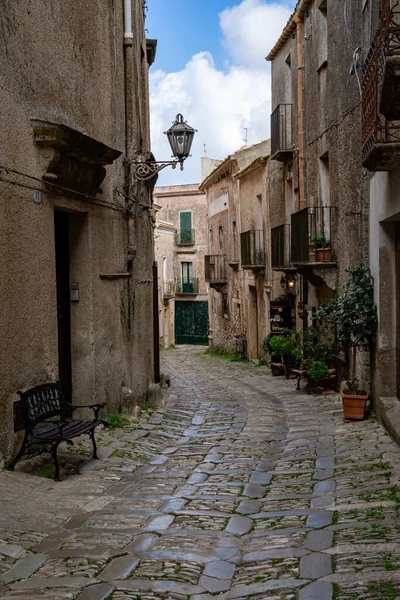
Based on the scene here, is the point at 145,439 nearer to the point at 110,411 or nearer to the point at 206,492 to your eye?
the point at 110,411

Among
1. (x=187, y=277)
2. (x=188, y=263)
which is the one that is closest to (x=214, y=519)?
(x=187, y=277)

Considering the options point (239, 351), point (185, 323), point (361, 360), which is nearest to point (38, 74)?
point (361, 360)

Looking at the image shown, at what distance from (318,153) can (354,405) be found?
6370mm

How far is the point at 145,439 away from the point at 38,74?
468 cm

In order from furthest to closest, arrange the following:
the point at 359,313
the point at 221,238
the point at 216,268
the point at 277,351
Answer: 1. the point at 216,268
2. the point at 221,238
3. the point at 277,351
4. the point at 359,313

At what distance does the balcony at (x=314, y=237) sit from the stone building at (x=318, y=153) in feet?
0.06

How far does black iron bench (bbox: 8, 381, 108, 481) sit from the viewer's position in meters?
7.47

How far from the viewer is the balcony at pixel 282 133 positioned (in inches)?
754

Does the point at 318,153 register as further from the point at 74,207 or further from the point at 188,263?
the point at 188,263

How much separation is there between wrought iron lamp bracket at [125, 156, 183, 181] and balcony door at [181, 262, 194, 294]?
113 ft

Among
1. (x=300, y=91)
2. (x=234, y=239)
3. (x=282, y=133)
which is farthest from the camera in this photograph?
(x=234, y=239)

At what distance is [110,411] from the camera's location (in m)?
11.0

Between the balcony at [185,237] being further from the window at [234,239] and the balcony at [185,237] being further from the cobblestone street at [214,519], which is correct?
the cobblestone street at [214,519]

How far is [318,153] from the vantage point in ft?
50.3
